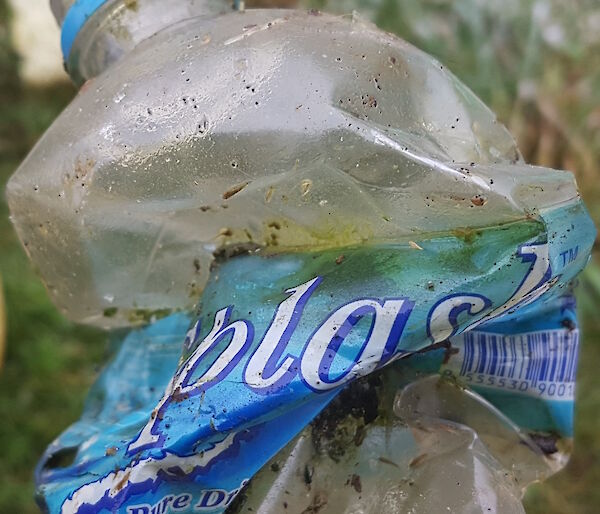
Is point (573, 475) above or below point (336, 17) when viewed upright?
below

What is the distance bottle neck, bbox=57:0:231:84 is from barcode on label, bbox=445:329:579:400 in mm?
433

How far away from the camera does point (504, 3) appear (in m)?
1.58

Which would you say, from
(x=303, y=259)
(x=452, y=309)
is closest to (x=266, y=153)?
(x=303, y=259)

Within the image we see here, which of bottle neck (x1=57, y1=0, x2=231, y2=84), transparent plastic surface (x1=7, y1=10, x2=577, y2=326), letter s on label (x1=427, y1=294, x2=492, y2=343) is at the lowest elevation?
letter s on label (x1=427, y1=294, x2=492, y2=343)

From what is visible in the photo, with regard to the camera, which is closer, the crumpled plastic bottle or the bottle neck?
the crumpled plastic bottle

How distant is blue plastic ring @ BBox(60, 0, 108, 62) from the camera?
0.70m

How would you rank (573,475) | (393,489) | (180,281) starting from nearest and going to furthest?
(393,489) → (180,281) → (573,475)

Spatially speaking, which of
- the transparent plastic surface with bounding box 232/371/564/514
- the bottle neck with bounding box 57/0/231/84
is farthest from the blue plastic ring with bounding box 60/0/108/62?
the transparent plastic surface with bounding box 232/371/564/514

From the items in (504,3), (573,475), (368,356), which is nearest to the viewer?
(368,356)

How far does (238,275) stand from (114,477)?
7.7 inches

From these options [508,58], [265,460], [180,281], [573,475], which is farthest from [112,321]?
[508,58]

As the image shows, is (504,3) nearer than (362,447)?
No

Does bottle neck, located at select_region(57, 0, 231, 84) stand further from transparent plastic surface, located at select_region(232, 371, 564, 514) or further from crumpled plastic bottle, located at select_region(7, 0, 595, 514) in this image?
transparent plastic surface, located at select_region(232, 371, 564, 514)

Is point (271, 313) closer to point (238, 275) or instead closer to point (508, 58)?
point (238, 275)
